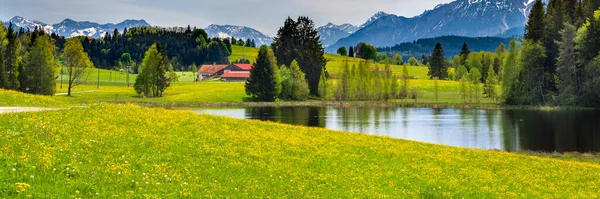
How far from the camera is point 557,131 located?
225 ft

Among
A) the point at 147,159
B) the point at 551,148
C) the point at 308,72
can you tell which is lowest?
the point at 551,148

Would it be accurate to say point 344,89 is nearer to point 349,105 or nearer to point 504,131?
point 349,105

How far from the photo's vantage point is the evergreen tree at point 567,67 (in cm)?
10975

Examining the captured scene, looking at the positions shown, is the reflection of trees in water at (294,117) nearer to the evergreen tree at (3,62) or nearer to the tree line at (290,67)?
the tree line at (290,67)

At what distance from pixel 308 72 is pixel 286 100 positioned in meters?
20.8

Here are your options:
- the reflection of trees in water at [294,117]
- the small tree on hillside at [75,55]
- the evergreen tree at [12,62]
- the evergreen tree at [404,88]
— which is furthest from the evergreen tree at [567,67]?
the evergreen tree at [12,62]

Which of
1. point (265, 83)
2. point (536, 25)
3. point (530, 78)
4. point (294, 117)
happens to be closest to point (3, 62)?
point (294, 117)

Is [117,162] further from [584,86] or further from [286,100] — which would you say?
[286,100]

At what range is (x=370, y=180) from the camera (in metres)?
21.7

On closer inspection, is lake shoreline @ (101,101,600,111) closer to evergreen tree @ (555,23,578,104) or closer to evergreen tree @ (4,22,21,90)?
evergreen tree @ (555,23,578,104)

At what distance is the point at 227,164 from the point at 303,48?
143207 millimetres

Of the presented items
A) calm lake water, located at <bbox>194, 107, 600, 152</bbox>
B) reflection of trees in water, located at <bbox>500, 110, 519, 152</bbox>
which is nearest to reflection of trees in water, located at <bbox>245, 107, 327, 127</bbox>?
calm lake water, located at <bbox>194, 107, 600, 152</bbox>

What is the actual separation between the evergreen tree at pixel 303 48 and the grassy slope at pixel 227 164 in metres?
124

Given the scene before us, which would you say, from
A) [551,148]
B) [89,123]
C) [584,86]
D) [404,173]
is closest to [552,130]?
[551,148]
